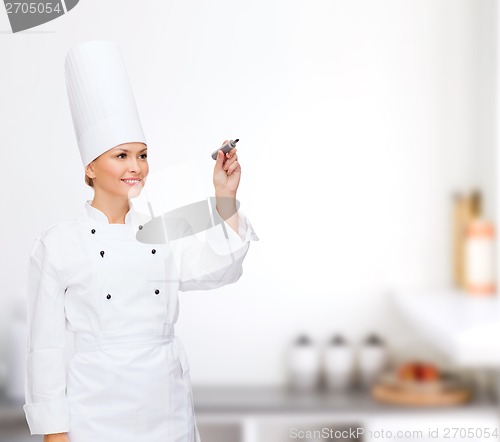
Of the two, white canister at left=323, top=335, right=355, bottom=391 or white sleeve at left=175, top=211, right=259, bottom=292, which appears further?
white canister at left=323, top=335, right=355, bottom=391

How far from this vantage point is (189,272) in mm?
1060

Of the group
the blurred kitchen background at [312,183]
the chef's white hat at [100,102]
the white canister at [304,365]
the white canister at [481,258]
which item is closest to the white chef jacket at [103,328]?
the chef's white hat at [100,102]

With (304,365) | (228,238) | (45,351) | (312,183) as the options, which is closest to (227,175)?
(228,238)

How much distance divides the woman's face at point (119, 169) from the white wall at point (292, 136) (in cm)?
26

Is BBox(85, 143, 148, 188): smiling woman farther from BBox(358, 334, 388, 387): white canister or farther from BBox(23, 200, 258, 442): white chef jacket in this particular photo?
BBox(358, 334, 388, 387): white canister

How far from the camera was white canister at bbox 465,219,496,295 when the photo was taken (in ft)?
4.69

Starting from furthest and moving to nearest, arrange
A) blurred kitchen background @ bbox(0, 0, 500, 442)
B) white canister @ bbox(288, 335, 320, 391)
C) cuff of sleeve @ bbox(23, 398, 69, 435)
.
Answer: white canister @ bbox(288, 335, 320, 391) < blurred kitchen background @ bbox(0, 0, 500, 442) < cuff of sleeve @ bbox(23, 398, 69, 435)

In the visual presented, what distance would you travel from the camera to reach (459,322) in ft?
3.78

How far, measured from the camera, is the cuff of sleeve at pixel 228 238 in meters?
1.01

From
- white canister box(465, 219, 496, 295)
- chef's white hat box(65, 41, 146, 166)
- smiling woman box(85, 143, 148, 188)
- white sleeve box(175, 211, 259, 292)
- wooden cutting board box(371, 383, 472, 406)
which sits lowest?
wooden cutting board box(371, 383, 472, 406)

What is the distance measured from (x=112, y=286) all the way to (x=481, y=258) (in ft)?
2.50

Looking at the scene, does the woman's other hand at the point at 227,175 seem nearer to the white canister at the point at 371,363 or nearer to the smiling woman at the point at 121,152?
the smiling woman at the point at 121,152

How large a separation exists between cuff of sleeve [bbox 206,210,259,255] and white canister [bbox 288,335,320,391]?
493 mm

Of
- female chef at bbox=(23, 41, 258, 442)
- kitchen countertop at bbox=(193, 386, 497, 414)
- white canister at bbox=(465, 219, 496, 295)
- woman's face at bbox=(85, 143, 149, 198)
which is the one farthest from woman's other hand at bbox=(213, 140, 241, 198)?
white canister at bbox=(465, 219, 496, 295)
